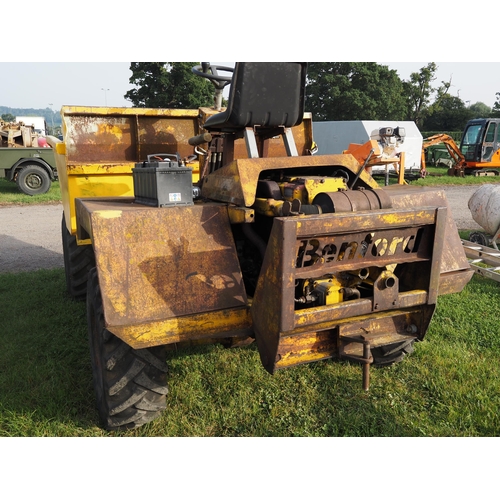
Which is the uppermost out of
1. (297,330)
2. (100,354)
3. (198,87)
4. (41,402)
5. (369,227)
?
(198,87)

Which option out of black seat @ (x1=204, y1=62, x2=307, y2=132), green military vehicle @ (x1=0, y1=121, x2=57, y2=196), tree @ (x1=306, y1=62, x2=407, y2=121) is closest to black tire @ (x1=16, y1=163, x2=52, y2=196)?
green military vehicle @ (x1=0, y1=121, x2=57, y2=196)

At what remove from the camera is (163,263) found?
2496mm

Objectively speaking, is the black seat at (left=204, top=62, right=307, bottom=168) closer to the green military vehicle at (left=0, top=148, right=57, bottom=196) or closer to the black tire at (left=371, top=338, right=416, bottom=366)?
the black tire at (left=371, top=338, right=416, bottom=366)

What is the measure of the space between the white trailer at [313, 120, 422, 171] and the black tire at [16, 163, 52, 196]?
11275 millimetres

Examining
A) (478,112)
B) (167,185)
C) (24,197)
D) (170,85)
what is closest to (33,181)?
(24,197)

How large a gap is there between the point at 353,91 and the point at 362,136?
17.8 meters

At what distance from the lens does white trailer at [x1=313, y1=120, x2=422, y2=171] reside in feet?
61.1

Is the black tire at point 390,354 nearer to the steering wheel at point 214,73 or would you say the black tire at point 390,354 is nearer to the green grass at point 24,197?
the steering wheel at point 214,73

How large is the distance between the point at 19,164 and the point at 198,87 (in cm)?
1532

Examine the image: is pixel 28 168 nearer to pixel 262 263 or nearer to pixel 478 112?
pixel 262 263

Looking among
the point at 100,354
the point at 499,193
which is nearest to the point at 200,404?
the point at 100,354

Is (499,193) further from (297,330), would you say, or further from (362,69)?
(362,69)

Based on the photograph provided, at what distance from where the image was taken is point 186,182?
278cm

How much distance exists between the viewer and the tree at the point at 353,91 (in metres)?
35.1
